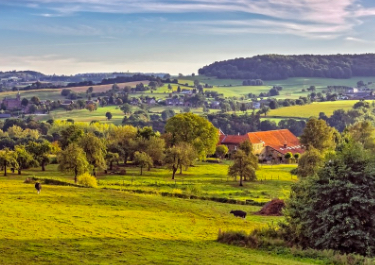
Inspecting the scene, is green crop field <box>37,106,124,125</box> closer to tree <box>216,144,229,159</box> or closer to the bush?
tree <box>216,144,229,159</box>

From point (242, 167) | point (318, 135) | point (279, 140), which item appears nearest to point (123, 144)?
→ point (242, 167)

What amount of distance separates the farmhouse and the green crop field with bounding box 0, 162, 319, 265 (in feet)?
230

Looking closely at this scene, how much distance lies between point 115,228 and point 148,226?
271cm

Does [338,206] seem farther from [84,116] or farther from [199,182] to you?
[84,116]

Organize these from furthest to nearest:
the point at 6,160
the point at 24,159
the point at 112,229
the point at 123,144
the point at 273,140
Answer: the point at 273,140 → the point at 123,144 → the point at 24,159 → the point at 6,160 → the point at 112,229

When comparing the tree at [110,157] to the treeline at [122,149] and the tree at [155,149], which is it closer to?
the treeline at [122,149]

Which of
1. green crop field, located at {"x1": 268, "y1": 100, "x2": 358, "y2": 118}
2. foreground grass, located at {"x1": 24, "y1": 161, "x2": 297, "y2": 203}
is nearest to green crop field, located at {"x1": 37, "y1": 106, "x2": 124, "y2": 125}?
green crop field, located at {"x1": 268, "y1": 100, "x2": 358, "y2": 118}

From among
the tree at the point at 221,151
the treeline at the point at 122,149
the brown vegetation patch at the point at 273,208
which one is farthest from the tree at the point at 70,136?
the brown vegetation patch at the point at 273,208

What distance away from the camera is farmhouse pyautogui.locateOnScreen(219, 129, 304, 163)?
114906 millimetres

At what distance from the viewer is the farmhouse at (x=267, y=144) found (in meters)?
115

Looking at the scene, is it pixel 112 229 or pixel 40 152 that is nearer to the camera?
pixel 112 229

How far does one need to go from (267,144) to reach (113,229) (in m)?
95.7

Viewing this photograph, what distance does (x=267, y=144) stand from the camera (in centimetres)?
12162

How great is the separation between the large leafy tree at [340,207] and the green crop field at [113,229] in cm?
266
